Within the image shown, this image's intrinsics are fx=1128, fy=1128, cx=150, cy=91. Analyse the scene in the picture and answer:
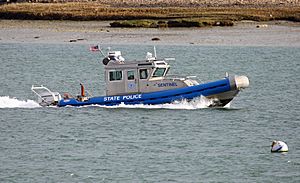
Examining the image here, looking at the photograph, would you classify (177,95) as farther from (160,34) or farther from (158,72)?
(160,34)

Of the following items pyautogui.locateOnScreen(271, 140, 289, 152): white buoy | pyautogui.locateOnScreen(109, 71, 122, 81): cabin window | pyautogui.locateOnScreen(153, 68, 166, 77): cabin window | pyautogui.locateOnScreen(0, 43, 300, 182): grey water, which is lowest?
pyautogui.locateOnScreen(0, 43, 300, 182): grey water

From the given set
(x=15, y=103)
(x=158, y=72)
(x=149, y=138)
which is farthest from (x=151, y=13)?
(x=149, y=138)

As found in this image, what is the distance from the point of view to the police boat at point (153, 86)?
135 feet

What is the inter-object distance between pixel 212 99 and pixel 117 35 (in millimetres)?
39946

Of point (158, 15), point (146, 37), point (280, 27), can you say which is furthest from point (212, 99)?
point (158, 15)

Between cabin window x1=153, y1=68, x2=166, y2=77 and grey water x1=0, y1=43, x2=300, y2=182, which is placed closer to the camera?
grey water x1=0, y1=43, x2=300, y2=182

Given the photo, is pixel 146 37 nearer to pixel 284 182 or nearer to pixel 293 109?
pixel 293 109

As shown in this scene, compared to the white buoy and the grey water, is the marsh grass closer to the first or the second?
the grey water

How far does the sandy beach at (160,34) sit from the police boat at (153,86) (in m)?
34.6

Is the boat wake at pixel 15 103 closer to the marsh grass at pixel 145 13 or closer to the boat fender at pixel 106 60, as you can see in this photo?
the boat fender at pixel 106 60

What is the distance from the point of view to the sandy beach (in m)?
77.5

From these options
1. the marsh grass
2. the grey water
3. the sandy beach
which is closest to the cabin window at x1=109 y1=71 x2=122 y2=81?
the grey water

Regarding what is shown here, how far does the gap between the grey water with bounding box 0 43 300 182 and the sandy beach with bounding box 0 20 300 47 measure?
1923 cm

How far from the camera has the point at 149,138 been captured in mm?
37188
